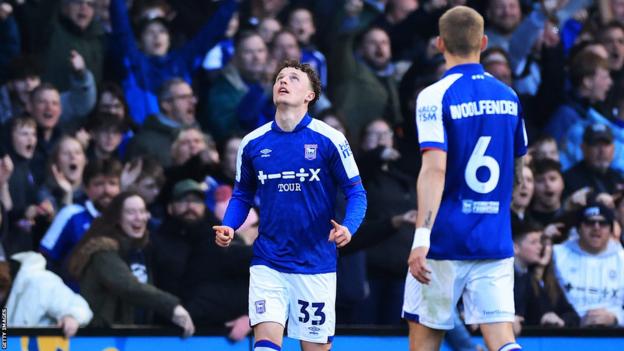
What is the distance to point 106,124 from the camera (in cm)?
1109

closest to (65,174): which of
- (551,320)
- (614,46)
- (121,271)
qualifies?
(121,271)

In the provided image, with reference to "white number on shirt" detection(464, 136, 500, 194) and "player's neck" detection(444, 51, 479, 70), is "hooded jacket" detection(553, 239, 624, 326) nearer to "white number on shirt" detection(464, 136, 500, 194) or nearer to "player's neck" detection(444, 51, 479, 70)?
"white number on shirt" detection(464, 136, 500, 194)

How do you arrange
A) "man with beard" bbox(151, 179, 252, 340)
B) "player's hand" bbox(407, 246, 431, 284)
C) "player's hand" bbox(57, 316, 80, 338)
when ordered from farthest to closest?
"man with beard" bbox(151, 179, 252, 340) → "player's hand" bbox(57, 316, 80, 338) → "player's hand" bbox(407, 246, 431, 284)

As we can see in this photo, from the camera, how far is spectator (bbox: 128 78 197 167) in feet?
36.7

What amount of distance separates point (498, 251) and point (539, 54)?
6.22 metres

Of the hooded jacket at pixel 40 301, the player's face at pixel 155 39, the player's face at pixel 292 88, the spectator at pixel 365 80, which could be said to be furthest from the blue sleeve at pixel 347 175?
the player's face at pixel 155 39

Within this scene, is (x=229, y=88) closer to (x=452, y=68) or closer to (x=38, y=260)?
(x=38, y=260)

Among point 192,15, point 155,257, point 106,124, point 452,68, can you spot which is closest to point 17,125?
point 106,124

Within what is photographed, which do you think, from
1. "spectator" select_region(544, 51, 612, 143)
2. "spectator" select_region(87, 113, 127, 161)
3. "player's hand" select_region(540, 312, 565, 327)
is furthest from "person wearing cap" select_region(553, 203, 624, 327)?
"spectator" select_region(87, 113, 127, 161)

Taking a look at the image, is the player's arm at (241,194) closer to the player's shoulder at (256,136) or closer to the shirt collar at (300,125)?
the player's shoulder at (256,136)

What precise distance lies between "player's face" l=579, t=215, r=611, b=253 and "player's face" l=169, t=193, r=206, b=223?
2.95 metres

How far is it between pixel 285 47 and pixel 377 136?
1359mm

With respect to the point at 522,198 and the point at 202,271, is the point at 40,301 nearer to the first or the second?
the point at 202,271

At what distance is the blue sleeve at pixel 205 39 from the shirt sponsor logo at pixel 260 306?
511cm
